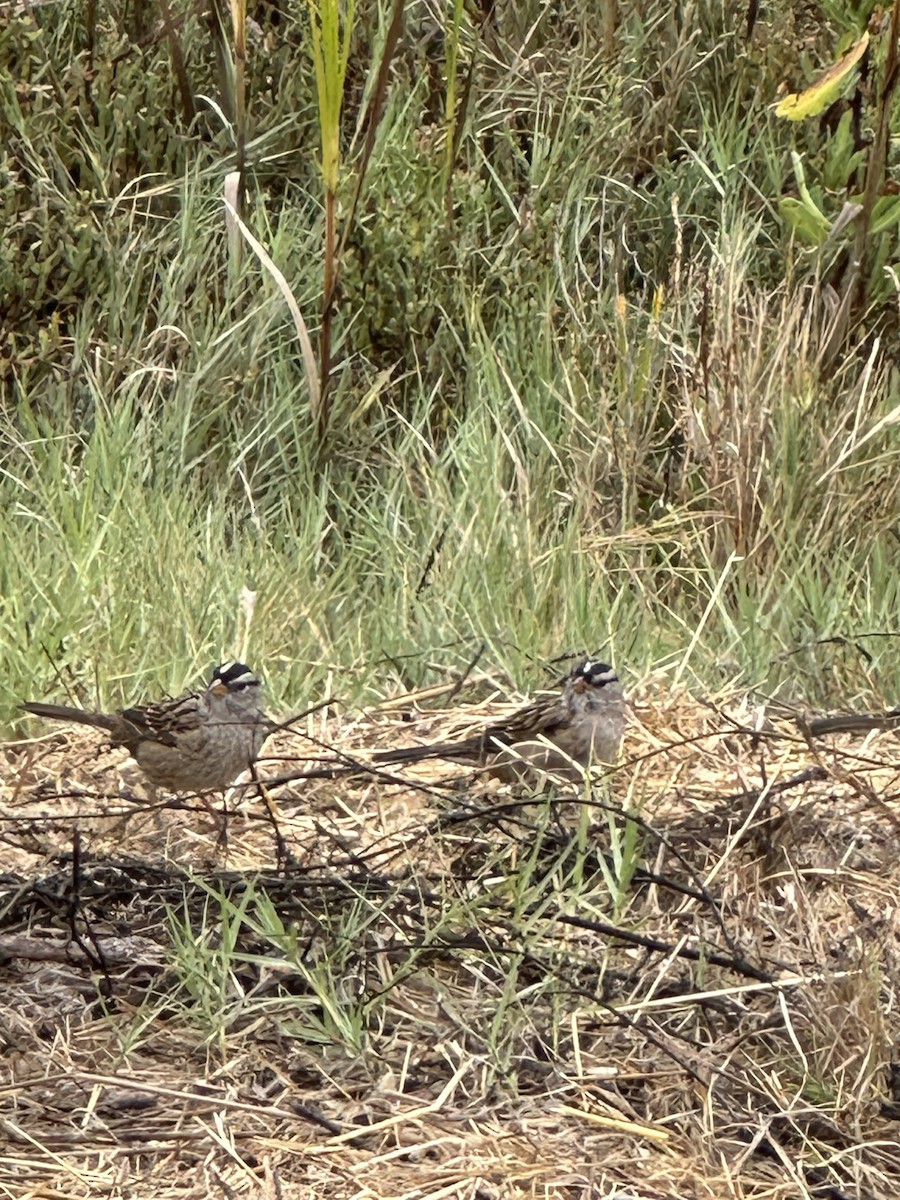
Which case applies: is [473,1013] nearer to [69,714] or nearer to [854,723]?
[854,723]

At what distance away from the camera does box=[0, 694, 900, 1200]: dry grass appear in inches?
132

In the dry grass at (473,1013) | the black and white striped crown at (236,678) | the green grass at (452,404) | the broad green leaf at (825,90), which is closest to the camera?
the dry grass at (473,1013)

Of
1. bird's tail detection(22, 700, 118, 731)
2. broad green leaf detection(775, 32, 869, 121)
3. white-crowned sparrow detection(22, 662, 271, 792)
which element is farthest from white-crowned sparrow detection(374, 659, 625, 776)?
broad green leaf detection(775, 32, 869, 121)

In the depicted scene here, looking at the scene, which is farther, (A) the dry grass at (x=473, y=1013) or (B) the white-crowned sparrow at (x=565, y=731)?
(B) the white-crowned sparrow at (x=565, y=731)

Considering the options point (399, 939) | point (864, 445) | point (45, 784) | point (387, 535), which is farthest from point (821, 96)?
point (399, 939)

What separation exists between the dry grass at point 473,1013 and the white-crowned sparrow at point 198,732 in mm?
431

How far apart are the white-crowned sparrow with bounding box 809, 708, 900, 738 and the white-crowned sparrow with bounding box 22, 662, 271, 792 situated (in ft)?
4.55

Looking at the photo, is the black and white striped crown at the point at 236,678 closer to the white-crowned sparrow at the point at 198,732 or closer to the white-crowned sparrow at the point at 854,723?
the white-crowned sparrow at the point at 198,732

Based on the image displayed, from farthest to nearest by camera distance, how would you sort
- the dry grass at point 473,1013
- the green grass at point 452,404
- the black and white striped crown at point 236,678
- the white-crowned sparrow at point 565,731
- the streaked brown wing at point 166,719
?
the green grass at point 452,404
the black and white striped crown at point 236,678
the white-crowned sparrow at point 565,731
the streaked brown wing at point 166,719
the dry grass at point 473,1013

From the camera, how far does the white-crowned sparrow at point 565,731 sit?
5.09 meters

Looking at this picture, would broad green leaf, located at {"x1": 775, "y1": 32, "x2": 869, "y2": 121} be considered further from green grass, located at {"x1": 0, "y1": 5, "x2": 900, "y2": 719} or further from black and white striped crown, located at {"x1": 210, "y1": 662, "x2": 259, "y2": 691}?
black and white striped crown, located at {"x1": 210, "y1": 662, "x2": 259, "y2": 691}

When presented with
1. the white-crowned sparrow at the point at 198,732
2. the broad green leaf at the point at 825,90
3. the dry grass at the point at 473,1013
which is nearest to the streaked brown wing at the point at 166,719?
the white-crowned sparrow at the point at 198,732

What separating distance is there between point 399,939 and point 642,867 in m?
0.62

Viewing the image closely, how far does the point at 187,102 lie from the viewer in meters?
8.84
